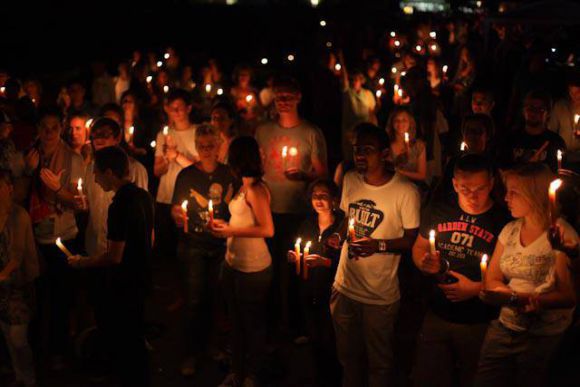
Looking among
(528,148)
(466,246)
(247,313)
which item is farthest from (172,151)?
(466,246)

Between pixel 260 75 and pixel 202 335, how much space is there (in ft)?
45.4

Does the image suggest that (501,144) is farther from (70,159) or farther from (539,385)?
(70,159)

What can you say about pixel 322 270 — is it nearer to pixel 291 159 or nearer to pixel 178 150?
pixel 291 159

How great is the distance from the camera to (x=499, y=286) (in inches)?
167

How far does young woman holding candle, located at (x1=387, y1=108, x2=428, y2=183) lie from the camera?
7043 millimetres

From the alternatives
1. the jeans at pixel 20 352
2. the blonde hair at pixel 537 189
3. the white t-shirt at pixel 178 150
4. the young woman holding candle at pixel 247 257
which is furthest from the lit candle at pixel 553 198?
the white t-shirt at pixel 178 150

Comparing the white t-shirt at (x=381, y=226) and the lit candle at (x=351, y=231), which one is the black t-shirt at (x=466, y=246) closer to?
the white t-shirt at (x=381, y=226)

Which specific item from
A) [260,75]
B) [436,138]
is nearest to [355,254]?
[436,138]

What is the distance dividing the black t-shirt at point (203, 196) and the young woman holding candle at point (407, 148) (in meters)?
1.92

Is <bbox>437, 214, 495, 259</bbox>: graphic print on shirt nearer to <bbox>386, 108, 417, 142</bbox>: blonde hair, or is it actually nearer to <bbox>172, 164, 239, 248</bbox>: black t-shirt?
<bbox>172, 164, 239, 248</bbox>: black t-shirt

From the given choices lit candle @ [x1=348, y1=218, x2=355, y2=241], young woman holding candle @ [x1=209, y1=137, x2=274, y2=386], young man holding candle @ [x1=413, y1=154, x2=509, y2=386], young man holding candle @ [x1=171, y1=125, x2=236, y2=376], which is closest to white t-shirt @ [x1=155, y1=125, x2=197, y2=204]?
young man holding candle @ [x1=171, y1=125, x2=236, y2=376]

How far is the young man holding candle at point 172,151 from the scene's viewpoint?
700 cm

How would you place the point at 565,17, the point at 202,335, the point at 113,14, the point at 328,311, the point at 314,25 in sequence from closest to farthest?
the point at 328,311 < the point at 202,335 < the point at 565,17 < the point at 113,14 < the point at 314,25

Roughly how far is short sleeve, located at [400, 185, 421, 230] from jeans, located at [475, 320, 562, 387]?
2.75ft
